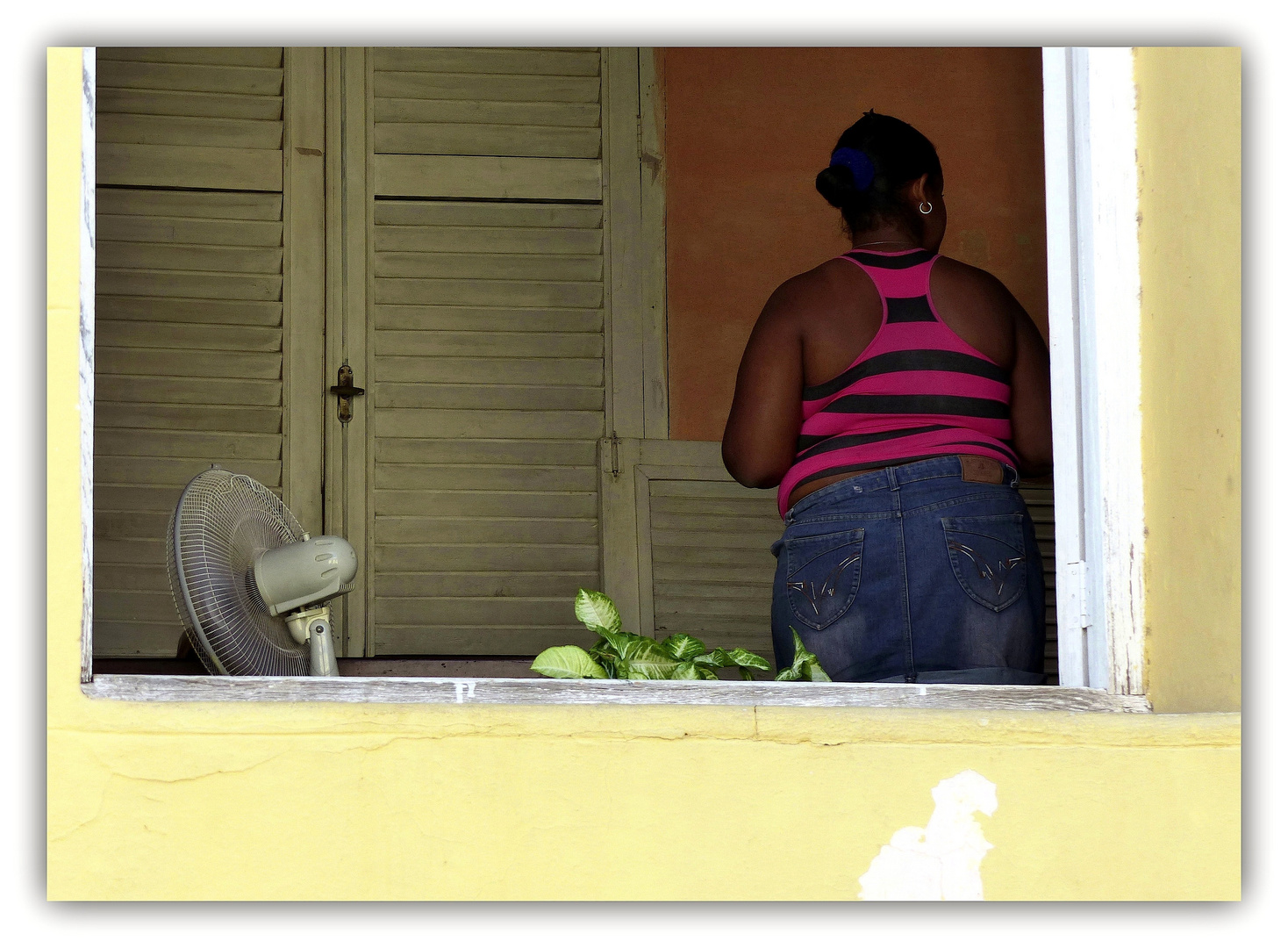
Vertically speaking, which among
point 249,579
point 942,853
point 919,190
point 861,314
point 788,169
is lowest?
point 942,853

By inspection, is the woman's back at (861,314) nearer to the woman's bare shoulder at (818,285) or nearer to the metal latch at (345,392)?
the woman's bare shoulder at (818,285)

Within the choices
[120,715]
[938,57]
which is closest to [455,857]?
[120,715]

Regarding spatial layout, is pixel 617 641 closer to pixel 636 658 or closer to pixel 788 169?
pixel 636 658

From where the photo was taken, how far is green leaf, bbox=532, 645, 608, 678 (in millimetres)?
2324

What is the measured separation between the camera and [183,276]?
168 inches

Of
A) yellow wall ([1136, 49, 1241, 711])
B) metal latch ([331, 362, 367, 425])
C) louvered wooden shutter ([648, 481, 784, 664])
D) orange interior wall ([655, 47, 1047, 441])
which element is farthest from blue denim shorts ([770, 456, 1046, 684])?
metal latch ([331, 362, 367, 425])

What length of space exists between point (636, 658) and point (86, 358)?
961 mm

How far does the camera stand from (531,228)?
4379 millimetres

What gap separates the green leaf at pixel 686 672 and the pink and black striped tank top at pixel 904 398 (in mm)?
454

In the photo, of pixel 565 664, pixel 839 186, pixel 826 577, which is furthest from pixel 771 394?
pixel 565 664

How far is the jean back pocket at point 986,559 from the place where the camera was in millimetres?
2545

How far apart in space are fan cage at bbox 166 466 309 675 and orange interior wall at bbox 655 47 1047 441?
1.85 metres

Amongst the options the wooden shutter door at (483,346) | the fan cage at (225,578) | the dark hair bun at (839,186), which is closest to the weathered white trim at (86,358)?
the fan cage at (225,578)

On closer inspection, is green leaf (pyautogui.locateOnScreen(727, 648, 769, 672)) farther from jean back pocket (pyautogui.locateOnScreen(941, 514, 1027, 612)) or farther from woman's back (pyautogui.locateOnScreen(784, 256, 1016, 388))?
woman's back (pyautogui.locateOnScreen(784, 256, 1016, 388))
